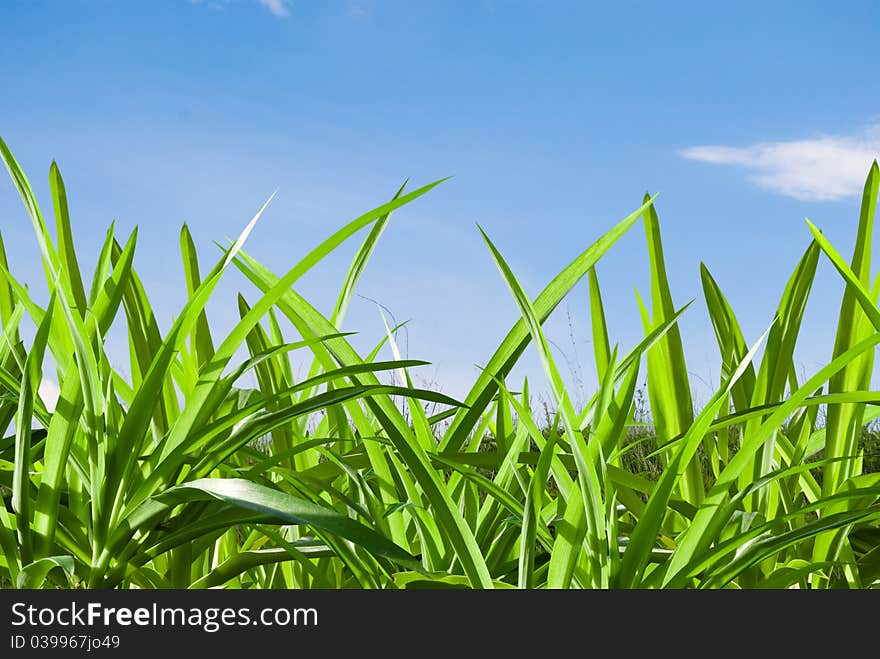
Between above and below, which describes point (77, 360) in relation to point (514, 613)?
above

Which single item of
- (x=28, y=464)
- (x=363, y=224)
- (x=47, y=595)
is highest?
(x=363, y=224)

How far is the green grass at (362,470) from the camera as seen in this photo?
2.55 ft

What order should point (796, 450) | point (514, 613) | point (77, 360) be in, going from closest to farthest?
point (514, 613) < point (77, 360) < point (796, 450)

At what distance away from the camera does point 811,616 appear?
73 cm

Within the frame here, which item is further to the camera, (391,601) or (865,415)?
(865,415)

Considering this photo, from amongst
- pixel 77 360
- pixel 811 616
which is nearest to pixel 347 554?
pixel 77 360

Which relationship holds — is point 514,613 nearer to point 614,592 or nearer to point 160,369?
point 614,592

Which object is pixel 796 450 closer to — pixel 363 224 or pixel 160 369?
pixel 363 224

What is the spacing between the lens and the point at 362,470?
112 cm

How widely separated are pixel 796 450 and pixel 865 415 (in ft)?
0.61

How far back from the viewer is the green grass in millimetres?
776

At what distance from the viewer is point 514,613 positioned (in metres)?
0.70

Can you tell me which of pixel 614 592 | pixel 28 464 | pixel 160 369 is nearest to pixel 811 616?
pixel 614 592

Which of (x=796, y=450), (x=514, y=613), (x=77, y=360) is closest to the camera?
(x=514, y=613)
